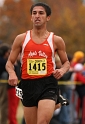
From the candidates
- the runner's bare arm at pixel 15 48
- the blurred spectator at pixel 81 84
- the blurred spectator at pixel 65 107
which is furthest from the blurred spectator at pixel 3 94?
the runner's bare arm at pixel 15 48

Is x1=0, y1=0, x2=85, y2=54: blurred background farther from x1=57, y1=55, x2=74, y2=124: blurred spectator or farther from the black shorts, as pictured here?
the black shorts

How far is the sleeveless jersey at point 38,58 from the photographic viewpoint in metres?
7.49

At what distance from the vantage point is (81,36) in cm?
4419

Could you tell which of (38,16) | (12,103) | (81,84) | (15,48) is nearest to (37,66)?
(15,48)

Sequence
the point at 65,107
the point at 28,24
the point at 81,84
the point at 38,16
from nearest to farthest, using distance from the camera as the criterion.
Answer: the point at 38,16 → the point at 81,84 → the point at 65,107 → the point at 28,24

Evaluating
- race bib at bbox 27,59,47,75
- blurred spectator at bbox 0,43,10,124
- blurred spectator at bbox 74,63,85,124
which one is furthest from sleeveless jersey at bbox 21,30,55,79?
blurred spectator at bbox 74,63,85,124

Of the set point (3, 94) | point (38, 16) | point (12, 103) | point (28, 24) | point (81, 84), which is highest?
point (28, 24)

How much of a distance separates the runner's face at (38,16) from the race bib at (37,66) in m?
0.59

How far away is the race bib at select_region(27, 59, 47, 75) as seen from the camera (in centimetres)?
750

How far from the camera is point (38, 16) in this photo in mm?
7570

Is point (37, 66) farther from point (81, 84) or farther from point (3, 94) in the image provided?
point (81, 84)

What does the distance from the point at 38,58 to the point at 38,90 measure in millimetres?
504

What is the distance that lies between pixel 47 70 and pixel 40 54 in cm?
28

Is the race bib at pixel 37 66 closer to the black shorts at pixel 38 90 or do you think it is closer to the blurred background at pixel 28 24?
the black shorts at pixel 38 90
